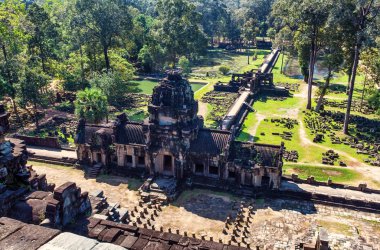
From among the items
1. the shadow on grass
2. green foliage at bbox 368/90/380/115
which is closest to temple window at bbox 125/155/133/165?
the shadow on grass

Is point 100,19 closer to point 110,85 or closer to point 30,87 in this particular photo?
point 110,85

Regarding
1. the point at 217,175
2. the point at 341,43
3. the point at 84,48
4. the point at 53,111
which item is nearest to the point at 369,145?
the point at 341,43

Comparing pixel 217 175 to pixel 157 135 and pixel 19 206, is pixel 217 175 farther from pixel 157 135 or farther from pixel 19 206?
pixel 19 206

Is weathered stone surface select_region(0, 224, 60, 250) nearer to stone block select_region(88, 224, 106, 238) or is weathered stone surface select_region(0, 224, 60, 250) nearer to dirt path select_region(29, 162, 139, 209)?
stone block select_region(88, 224, 106, 238)

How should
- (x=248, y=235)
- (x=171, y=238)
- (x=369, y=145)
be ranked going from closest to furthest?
(x=171, y=238) → (x=248, y=235) → (x=369, y=145)

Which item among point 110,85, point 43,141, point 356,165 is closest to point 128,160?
point 43,141
